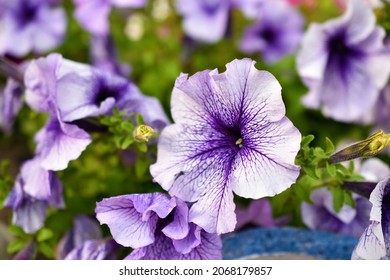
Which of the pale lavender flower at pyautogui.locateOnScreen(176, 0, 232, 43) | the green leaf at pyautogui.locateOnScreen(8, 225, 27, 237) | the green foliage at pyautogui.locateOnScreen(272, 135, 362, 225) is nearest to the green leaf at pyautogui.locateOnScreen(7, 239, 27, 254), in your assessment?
the green leaf at pyautogui.locateOnScreen(8, 225, 27, 237)

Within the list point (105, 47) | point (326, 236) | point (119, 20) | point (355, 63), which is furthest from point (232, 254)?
point (119, 20)

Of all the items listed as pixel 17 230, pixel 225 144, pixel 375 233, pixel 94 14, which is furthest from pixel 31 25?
pixel 375 233

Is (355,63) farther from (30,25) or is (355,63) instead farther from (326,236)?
(30,25)

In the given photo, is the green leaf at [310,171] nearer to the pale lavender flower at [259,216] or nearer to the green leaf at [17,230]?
the pale lavender flower at [259,216]

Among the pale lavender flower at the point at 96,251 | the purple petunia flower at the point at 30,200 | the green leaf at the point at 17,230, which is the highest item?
the purple petunia flower at the point at 30,200

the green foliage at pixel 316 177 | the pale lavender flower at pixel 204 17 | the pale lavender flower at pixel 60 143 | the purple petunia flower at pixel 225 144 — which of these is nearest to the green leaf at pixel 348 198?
the green foliage at pixel 316 177

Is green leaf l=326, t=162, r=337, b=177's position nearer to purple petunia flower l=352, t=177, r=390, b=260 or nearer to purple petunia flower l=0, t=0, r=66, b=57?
purple petunia flower l=352, t=177, r=390, b=260
